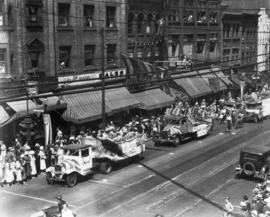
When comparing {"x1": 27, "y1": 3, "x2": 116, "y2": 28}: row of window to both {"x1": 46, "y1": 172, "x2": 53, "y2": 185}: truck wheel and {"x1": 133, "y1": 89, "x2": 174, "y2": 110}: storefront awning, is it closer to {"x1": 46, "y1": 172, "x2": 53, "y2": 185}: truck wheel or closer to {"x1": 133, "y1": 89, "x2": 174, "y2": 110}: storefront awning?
{"x1": 133, "y1": 89, "x2": 174, "y2": 110}: storefront awning

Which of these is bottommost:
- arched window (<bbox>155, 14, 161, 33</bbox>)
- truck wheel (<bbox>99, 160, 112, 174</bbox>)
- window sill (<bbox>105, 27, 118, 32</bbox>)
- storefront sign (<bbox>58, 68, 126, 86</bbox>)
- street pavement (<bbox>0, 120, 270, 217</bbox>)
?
street pavement (<bbox>0, 120, 270, 217</bbox>)

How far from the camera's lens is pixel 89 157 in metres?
27.2

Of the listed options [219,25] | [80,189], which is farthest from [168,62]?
[80,189]

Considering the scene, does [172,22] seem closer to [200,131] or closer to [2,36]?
[200,131]

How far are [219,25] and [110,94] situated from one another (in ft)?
84.7

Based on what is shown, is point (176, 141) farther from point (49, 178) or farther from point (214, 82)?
point (214, 82)

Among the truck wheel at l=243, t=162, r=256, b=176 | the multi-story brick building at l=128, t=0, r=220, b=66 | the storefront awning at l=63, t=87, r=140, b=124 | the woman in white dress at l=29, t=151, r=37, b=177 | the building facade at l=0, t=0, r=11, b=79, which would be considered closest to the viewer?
the truck wheel at l=243, t=162, r=256, b=176

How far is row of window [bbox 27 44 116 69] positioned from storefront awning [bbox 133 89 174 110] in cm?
419

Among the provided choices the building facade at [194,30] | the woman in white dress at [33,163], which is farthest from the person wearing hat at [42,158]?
the building facade at [194,30]

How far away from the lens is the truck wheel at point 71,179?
1018 inches

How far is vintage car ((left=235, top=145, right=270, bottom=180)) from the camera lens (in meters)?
26.8

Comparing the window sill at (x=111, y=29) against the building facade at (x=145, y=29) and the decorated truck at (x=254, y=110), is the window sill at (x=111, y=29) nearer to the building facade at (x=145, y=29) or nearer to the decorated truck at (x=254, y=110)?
the building facade at (x=145, y=29)

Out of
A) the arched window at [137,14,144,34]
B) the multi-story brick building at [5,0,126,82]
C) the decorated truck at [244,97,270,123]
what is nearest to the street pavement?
the multi-story brick building at [5,0,126,82]

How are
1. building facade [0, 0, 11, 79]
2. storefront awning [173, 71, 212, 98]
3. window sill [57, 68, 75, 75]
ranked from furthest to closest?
storefront awning [173, 71, 212, 98]
window sill [57, 68, 75, 75]
building facade [0, 0, 11, 79]
